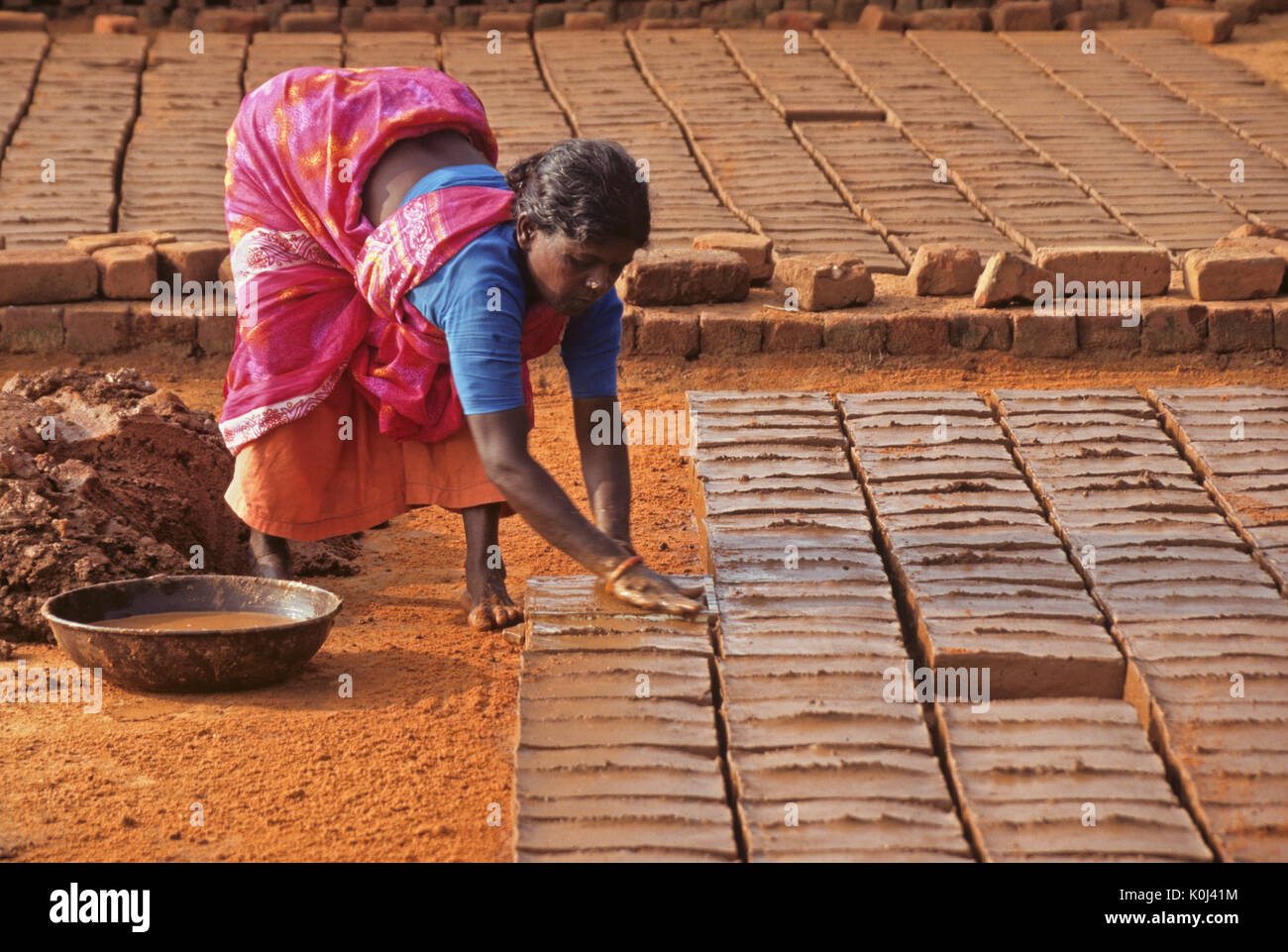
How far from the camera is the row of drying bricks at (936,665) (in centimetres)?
246

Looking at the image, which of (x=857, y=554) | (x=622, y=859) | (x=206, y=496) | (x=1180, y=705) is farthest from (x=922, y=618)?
(x=206, y=496)

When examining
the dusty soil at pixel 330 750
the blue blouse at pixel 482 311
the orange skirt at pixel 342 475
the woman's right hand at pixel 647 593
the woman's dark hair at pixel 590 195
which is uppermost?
the woman's dark hair at pixel 590 195

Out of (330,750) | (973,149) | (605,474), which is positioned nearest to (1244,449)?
(605,474)

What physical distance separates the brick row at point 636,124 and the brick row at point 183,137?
5.66 ft

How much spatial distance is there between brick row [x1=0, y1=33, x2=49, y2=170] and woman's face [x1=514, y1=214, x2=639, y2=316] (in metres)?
4.69

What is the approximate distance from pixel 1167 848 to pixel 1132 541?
109cm

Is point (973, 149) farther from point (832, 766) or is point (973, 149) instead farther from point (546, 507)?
point (832, 766)

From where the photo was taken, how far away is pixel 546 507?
9.59 feet

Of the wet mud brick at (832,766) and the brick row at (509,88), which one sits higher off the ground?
the brick row at (509,88)

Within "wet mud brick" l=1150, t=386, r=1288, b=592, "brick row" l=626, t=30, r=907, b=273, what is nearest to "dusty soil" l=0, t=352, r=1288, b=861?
"wet mud brick" l=1150, t=386, r=1288, b=592

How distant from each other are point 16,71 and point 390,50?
6.42ft

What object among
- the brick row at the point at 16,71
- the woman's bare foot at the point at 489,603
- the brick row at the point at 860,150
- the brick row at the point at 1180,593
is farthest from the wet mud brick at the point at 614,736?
the brick row at the point at 16,71

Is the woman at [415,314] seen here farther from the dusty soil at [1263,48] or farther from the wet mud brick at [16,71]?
the dusty soil at [1263,48]

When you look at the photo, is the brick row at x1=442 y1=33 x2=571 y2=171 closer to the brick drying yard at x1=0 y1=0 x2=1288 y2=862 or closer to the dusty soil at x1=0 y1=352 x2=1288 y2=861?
the brick drying yard at x1=0 y1=0 x2=1288 y2=862
